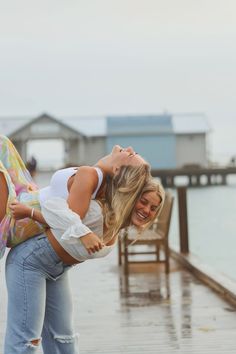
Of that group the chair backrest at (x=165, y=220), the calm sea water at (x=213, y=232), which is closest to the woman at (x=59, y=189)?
the chair backrest at (x=165, y=220)

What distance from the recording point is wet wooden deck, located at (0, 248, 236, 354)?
18.0ft

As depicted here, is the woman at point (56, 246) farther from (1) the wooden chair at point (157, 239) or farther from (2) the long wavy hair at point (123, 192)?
(1) the wooden chair at point (157, 239)

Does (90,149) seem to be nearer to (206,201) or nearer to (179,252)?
(206,201)

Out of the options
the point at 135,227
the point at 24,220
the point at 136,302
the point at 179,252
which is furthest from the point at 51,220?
the point at 179,252

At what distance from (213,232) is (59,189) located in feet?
81.6

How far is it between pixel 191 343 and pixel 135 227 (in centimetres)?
229

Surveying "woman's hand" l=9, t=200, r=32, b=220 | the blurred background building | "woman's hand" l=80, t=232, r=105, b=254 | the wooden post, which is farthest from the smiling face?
the blurred background building

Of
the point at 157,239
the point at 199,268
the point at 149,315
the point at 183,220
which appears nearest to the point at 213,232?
the point at 183,220

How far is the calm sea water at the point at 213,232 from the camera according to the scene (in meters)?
18.0

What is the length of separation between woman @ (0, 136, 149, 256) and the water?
8.10m

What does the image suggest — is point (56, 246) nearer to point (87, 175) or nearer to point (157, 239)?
point (87, 175)

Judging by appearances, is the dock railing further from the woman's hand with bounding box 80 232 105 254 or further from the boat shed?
the boat shed

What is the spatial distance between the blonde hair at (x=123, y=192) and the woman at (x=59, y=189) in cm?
1

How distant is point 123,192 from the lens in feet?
10.8
